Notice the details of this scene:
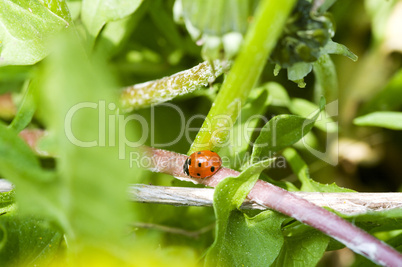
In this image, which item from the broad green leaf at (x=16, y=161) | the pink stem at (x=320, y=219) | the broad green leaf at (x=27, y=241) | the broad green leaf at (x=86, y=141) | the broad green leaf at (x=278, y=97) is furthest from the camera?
the broad green leaf at (x=278, y=97)

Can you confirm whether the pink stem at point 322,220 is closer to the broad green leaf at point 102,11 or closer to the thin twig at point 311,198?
the thin twig at point 311,198

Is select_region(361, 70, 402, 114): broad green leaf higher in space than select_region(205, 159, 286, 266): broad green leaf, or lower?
lower

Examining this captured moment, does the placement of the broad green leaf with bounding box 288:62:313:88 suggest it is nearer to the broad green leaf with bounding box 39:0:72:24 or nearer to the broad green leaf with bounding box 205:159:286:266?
the broad green leaf with bounding box 205:159:286:266

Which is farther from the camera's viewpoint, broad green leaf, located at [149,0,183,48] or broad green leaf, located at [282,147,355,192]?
broad green leaf, located at [149,0,183,48]

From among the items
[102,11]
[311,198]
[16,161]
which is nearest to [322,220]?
[311,198]

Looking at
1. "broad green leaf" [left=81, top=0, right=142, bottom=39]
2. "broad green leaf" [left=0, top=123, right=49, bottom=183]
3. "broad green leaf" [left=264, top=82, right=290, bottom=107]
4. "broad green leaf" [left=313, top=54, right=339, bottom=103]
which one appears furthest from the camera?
"broad green leaf" [left=264, top=82, right=290, bottom=107]

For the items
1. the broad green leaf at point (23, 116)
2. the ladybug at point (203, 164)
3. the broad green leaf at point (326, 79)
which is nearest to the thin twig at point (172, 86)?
the ladybug at point (203, 164)

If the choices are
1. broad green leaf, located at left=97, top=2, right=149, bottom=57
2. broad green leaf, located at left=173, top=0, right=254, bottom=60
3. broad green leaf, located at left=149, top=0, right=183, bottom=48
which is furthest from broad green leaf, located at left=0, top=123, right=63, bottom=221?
broad green leaf, located at left=149, top=0, right=183, bottom=48

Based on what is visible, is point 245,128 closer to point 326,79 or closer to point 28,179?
point 326,79
